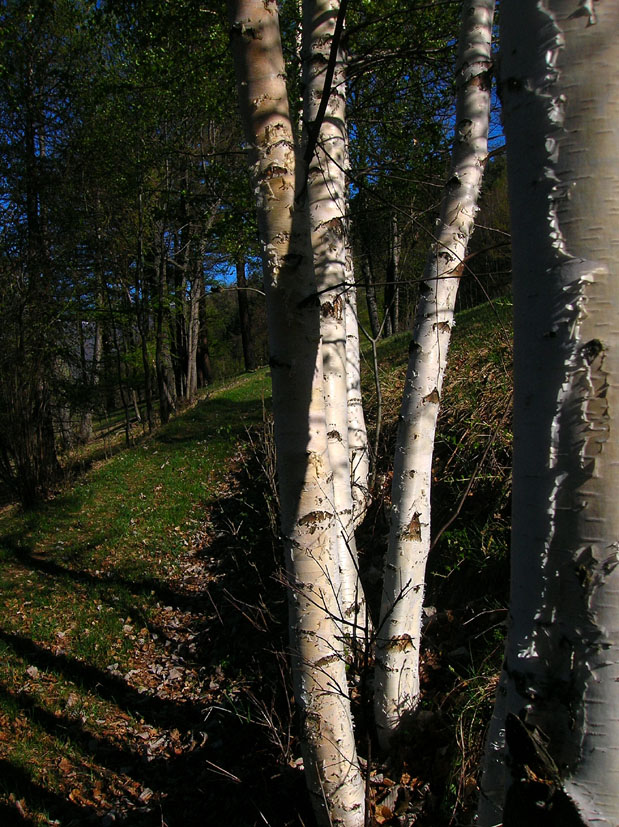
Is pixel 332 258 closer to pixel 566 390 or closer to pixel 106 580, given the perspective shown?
pixel 566 390

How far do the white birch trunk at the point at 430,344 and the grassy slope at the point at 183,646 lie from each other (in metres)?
0.74

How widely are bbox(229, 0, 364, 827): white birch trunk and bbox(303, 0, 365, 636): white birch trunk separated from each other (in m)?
0.85

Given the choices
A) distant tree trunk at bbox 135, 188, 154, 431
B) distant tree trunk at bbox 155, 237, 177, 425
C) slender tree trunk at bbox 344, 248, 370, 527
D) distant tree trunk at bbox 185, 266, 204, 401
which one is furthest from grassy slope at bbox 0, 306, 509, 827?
distant tree trunk at bbox 185, 266, 204, 401

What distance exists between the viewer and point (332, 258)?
11.5 feet

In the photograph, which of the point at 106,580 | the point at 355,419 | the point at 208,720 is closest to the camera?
the point at 208,720

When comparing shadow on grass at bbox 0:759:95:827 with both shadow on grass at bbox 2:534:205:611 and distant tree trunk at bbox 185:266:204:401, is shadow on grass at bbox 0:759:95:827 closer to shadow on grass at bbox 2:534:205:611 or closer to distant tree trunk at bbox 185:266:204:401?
shadow on grass at bbox 2:534:205:611

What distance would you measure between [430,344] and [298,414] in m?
0.91

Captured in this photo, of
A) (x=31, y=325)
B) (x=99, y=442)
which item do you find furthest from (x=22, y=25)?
(x=99, y=442)

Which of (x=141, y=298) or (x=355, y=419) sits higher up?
(x=141, y=298)

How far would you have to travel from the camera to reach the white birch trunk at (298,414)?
6.42 feet

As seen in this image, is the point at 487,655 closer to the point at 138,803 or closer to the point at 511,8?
the point at 138,803

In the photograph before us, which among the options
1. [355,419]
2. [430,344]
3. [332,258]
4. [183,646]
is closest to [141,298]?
[355,419]

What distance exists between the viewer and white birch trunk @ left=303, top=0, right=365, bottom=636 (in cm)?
319

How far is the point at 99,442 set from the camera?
48.7ft
